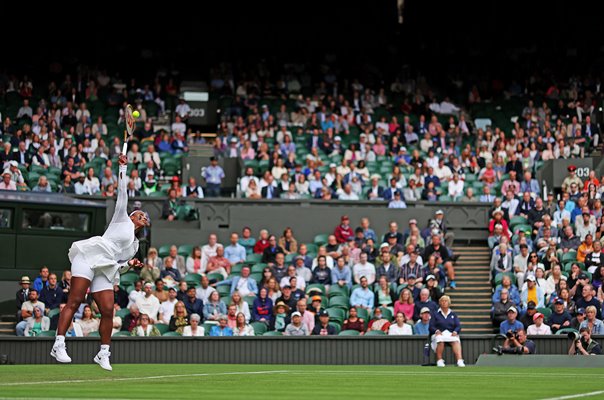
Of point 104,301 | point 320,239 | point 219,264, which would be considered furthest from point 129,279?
point 104,301

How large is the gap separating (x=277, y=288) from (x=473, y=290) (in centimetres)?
476

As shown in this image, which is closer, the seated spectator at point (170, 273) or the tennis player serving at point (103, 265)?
the tennis player serving at point (103, 265)

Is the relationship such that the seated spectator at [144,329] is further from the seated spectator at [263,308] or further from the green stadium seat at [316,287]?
the green stadium seat at [316,287]

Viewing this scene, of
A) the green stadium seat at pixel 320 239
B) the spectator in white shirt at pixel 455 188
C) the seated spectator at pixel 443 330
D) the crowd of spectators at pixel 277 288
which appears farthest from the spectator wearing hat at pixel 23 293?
the spectator in white shirt at pixel 455 188

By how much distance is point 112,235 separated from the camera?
12.0 m

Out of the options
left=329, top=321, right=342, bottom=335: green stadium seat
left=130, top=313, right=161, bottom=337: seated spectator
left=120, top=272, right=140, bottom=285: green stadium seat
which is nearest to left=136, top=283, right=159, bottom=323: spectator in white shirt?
left=130, top=313, right=161, bottom=337: seated spectator

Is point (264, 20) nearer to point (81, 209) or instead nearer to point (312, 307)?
point (81, 209)

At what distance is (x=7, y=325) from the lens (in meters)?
23.2

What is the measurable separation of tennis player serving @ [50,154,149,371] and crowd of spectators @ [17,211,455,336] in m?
8.82

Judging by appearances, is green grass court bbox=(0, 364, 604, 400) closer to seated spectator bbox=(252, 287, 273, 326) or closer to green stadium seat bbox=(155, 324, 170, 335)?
green stadium seat bbox=(155, 324, 170, 335)

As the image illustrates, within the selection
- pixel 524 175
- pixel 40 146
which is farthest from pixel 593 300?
pixel 40 146

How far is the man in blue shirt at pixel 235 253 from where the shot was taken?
25.4 metres

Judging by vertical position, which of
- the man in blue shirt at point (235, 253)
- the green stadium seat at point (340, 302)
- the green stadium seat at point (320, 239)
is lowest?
the green stadium seat at point (340, 302)

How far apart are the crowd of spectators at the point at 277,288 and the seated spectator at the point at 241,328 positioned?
0.02 meters
